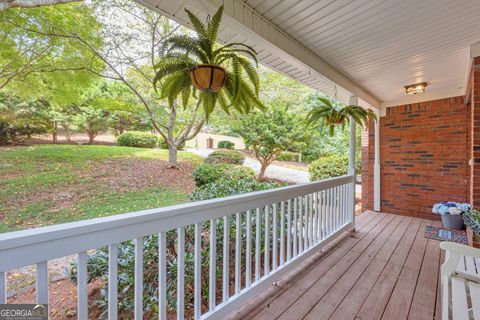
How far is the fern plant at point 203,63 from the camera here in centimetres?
158

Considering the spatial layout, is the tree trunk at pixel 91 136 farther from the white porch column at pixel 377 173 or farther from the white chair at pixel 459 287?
the white chair at pixel 459 287

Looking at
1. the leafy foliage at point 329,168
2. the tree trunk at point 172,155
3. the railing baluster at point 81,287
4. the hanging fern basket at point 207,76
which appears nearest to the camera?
the railing baluster at point 81,287

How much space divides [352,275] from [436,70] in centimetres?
317

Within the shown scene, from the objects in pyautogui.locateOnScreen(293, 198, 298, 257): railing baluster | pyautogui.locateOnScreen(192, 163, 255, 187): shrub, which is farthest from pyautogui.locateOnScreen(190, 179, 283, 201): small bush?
pyautogui.locateOnScreen(192, 163, 255, 187): shrub

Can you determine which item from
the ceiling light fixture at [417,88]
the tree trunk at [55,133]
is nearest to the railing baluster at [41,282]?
the ceiling light fixture at [417,88]

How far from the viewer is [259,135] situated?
7219mm

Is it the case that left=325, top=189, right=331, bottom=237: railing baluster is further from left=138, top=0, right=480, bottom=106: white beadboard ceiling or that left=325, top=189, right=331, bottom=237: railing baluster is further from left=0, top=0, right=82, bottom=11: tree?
left=0, top=0, right=82, bottom=11: tree

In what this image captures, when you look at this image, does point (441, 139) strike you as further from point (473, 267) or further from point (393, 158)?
point (473, 267)

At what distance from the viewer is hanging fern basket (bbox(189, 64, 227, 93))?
157 cm

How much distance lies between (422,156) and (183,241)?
526 centimetres

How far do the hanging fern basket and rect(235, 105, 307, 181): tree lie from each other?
5451 mm

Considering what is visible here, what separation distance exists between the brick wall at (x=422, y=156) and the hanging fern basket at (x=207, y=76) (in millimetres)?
4907

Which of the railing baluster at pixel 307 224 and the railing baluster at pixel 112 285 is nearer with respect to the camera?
the railing baluster at pixel 112 285

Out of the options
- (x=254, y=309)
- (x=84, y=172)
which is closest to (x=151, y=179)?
(x=84, y=172)
